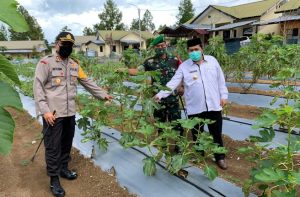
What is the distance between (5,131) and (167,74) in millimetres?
3580

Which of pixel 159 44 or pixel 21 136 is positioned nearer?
pixel 159 44

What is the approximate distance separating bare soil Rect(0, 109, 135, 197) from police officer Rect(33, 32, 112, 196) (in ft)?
0.83

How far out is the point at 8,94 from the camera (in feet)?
1.76

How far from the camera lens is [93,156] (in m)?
4.23

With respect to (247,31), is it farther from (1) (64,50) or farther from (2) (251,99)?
(1) (64,50)

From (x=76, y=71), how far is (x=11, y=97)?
2989 millimetres

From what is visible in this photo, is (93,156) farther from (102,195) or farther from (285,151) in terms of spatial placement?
(285,151)

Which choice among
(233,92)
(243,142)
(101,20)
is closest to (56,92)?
(243,142)

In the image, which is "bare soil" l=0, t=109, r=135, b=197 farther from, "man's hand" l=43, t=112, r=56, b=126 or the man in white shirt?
the man in white shirt

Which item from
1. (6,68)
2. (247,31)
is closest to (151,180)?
(6,68)

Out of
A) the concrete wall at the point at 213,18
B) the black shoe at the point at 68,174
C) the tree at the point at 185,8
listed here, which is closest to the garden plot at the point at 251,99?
the black shoe at the point at 68,174

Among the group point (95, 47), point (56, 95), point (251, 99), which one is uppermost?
point (95, 47)

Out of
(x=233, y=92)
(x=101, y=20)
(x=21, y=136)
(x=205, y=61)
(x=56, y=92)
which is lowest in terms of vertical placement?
(x=21, y=136)

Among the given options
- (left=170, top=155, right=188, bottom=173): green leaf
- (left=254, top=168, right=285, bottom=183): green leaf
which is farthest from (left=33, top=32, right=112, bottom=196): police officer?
(left=254, top=168, right=285, bottom=183): green leaf
